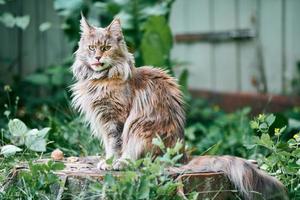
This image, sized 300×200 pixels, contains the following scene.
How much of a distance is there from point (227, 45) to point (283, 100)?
123 centimetres

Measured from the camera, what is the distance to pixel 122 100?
440cm

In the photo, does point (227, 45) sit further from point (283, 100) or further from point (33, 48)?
point (33, 48)

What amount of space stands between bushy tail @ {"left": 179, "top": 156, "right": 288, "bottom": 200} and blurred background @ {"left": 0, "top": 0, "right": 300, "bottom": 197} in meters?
1.77

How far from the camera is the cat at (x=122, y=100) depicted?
4.35m

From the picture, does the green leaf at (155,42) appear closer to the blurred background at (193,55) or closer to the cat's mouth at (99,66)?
the blurred background at (193,55)

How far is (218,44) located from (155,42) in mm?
2337

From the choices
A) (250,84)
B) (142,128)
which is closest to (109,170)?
(142,128)

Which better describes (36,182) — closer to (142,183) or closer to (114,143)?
(114,143)

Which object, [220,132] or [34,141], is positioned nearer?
[34,141]

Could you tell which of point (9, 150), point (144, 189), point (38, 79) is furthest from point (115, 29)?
point (38, 79)

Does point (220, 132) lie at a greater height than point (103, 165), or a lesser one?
lesser

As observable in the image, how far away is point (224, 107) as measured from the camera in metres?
8.89

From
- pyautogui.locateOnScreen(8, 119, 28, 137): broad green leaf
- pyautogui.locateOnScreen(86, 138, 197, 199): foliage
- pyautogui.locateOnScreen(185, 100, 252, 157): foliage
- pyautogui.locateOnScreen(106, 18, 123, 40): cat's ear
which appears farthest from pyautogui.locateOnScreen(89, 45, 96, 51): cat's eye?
pyautogui.locateOnScreen(185, 100, 252, 157): foliage

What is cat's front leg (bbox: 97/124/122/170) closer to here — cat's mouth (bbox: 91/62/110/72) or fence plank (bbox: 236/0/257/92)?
cat's mouth (bbox: 91/62/110/72)
